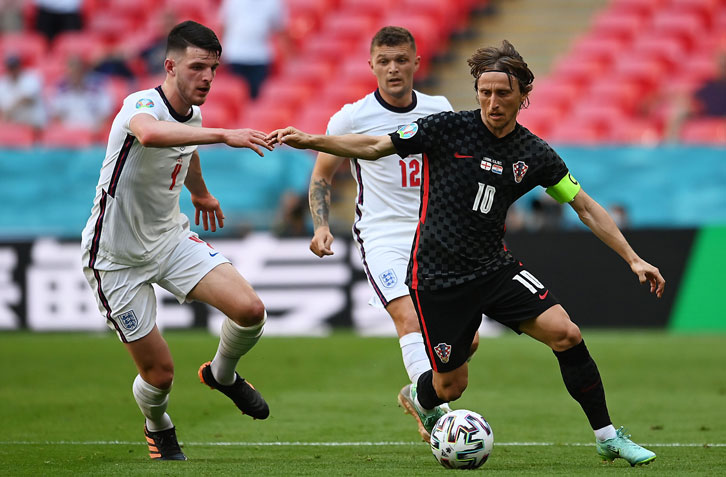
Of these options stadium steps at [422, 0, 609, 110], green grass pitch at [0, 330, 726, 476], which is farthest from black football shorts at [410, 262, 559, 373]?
stadium steps at [422, 0, 609, 110]

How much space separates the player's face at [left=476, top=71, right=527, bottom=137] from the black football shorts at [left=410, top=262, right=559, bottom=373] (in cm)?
86

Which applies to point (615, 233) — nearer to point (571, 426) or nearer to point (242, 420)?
point (571, 426)

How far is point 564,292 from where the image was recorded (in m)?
15.1

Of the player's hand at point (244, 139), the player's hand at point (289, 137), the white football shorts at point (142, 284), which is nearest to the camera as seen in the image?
the player's hand at point (244, 139)

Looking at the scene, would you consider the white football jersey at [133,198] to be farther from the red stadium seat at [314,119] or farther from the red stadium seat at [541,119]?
the red stadium seat at [541,119]

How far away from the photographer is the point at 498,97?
636 centimetres

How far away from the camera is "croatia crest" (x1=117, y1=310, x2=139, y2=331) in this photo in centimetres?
710

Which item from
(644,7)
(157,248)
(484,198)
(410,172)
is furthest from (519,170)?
(644,7)

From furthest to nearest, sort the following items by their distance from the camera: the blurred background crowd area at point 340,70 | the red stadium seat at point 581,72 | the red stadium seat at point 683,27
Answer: the red stadium seat at point 581,72 < the red stadium seat at point 683,27 < the blurred background crowd area at point 340,70

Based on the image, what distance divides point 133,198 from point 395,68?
1971mm

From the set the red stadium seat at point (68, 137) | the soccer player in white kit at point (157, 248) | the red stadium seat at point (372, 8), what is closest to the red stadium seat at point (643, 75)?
the red stadium seat at point (372, 8)

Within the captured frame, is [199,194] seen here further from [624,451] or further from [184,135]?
[624,451]

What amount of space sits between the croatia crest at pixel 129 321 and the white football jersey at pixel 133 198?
318 mm

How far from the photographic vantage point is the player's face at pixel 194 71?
6.82 m
